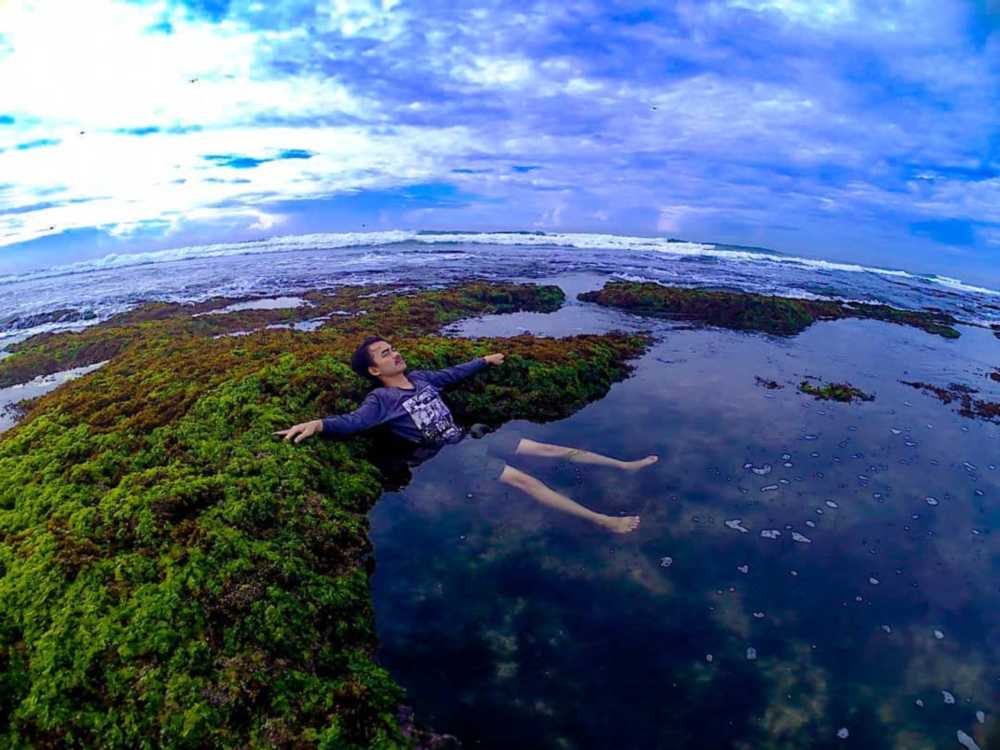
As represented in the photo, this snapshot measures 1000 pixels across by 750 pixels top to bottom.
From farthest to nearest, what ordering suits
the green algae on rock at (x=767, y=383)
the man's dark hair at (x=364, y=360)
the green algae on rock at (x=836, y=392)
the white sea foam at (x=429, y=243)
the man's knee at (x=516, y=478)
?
the white sea foam at (x=429, y=243) → the green algae on rock at (x=767, y=383) → the green algae on rock at (x=836, y=392) → the man's dark hair at (x=364, y=360) → the man's knee at (x=516, y=478)

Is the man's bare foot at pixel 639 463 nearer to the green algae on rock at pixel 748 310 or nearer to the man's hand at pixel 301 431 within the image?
the man's hand at pixel 301 431

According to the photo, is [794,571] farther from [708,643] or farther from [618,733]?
[618,733]

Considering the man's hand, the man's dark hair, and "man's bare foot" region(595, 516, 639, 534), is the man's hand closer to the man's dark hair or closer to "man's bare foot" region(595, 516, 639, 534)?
the man's dark hair

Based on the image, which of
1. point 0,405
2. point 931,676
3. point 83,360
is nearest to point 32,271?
point 83,360

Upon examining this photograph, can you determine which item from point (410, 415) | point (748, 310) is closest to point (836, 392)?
point (748, 310)

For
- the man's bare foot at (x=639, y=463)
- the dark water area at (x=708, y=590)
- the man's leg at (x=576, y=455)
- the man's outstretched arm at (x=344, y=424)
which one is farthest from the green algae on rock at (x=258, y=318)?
the dark water area at (x=708, y=590)

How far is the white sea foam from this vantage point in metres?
66.4

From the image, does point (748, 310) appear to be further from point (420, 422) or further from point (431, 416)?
point (420, 422)

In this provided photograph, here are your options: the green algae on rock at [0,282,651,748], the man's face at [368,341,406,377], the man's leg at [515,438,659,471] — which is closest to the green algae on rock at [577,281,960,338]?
the man's leg at [515,438,659,471]

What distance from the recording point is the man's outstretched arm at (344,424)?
7102mm

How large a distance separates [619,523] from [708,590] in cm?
131

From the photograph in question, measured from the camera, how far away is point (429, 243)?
79.2 metres

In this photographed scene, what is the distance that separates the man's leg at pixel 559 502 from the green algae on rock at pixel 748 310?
1402 centimetres

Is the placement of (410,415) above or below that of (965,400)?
above
